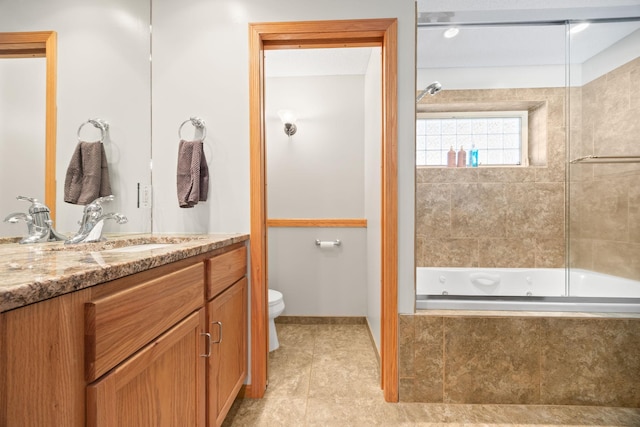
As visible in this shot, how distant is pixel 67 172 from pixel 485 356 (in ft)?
7.21

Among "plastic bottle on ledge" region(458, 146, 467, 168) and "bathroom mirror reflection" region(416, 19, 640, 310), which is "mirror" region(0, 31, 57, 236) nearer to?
"bathroom mirror reflection" region(416, 19, 640, 310)

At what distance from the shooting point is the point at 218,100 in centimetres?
163

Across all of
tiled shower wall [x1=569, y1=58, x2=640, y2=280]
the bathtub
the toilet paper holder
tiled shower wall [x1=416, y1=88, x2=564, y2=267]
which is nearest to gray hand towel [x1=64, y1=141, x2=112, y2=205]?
the toilet paper holder

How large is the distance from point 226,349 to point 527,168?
2.69 m

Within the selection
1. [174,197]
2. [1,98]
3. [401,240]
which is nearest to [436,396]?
[401,240]

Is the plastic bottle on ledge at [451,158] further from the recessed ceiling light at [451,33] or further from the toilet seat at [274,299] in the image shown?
the toilet seat at [274,299]

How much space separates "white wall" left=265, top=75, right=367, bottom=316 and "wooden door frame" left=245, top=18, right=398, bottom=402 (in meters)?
1.06

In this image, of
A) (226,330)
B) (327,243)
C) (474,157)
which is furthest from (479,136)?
(226,330)

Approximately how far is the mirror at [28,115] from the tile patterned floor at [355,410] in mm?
1331

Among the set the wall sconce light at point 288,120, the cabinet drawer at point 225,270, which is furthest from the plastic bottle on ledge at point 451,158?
the cabinet drawer at point 225,270

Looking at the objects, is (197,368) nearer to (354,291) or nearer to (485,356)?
(485,356)

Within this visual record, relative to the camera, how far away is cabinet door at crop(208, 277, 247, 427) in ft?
3.79

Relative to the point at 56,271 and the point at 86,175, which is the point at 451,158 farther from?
the point at 56,271

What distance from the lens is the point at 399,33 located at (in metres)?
1.56
